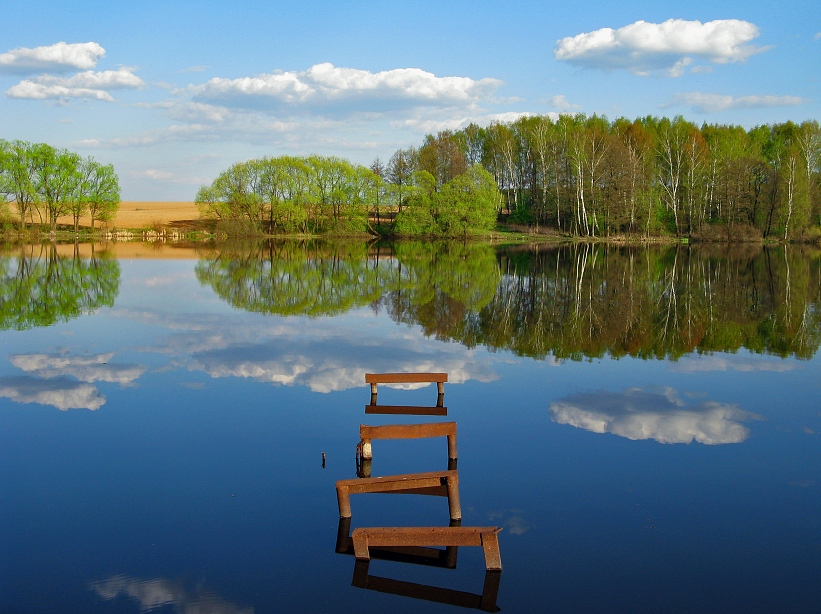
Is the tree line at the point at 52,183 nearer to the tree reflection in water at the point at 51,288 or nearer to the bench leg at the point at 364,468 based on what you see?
the tree reflection in water at the point at 51,288

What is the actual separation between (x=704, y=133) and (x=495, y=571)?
87218 millimetres

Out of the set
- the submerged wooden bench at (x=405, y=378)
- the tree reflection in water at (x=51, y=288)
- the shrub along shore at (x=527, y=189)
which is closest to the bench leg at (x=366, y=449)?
the submerged wooden bench at (x=405, y=378)

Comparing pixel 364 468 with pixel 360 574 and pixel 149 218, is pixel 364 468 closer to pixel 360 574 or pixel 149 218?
pixel 360 574

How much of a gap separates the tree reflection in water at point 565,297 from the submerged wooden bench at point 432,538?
10.3 meters

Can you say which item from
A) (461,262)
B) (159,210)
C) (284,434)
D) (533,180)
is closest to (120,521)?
(284,434)

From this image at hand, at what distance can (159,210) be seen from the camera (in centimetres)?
11262

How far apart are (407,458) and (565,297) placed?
18.6 m

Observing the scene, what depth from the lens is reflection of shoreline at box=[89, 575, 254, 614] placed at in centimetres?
623

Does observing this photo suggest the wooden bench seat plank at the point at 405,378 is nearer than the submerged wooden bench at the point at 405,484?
No

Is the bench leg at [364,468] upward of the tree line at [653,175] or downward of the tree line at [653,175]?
downward

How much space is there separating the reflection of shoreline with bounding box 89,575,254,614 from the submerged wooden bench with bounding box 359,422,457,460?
10.7ft

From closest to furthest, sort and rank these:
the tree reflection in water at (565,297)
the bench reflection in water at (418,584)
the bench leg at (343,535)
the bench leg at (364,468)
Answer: the bench reflection in water at (418,584) < the bench leg at (343,535) < the bench leg at (364,468) < the tree reflection in water at (565,297)

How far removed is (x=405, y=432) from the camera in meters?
9.49

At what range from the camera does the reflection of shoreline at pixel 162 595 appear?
6.23m
